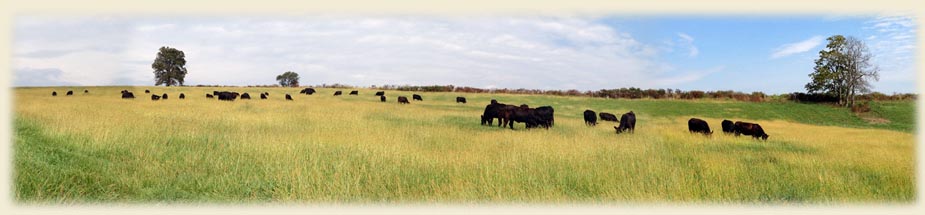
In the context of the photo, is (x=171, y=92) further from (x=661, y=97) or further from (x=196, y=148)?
(x=661, y=97)

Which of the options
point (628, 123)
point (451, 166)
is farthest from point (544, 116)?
point (451, 166)

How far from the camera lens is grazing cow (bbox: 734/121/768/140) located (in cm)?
1535

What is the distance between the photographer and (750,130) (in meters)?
15.9

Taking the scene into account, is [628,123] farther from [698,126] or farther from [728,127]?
[728,127]

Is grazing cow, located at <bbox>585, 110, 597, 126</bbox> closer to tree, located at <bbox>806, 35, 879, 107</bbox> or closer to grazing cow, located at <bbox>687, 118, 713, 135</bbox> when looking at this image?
grazing cow, located at <bbox>687, 118, 713, 135</bbox>

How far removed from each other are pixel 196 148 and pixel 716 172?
9.30 metres

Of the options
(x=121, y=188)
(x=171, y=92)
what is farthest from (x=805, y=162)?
(x=171, y=92)

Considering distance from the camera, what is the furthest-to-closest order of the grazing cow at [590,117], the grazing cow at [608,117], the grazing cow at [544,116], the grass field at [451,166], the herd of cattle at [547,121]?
the grazing cow at [608,117] < the grazing cow at [590,117] < the grazing cow at [544,116] < the herd of cattle at [547,121] < the grass field at [451,166]

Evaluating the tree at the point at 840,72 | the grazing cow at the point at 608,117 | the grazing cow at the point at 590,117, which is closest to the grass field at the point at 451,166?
the tree at the point at 840,72

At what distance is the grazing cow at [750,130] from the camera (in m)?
15.4

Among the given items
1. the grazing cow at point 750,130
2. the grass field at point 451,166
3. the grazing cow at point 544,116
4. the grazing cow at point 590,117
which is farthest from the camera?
the grazing cow at point 590,117

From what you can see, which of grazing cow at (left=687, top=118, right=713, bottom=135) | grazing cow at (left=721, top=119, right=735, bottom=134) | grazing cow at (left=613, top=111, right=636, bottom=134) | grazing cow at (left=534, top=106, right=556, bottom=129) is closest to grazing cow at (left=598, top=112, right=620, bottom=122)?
grazing cow at (left=534, top=106, right=556, bottom=129)

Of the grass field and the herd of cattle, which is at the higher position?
the herd of cattle

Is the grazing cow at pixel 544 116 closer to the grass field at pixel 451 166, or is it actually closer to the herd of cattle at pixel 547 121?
the herd of cattle at pixel 547 121
